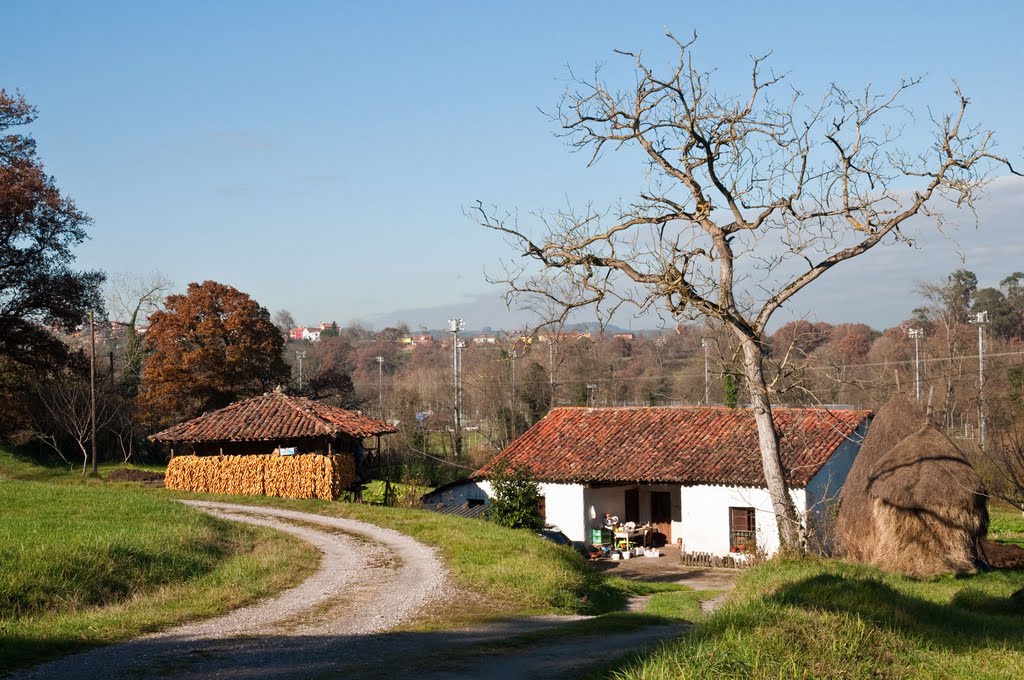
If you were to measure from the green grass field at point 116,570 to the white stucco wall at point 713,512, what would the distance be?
14.0 m

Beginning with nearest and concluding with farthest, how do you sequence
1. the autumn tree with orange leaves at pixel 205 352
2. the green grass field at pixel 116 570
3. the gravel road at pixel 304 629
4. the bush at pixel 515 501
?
1. the gravel road at pixel 304 629
2. the green grass field at pixel 116 570
3. the bush at pixel 515 501
4. the autumn tree with orange leaves at pixel 205 352

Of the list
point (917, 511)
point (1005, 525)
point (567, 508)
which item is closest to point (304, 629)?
point (917, 511)

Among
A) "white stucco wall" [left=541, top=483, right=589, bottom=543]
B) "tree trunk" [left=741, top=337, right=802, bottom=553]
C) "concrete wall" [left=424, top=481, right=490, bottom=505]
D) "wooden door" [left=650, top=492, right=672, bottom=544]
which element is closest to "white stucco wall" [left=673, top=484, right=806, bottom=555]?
"wooden door" [left=650, top=492, right=672, bottom=544]

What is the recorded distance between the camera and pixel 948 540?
70.8 feet

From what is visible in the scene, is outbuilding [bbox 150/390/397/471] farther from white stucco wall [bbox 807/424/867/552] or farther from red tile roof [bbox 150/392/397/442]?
white stucco wall [bbox 807/424/867/552]

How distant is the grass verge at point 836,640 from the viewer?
8117 mm

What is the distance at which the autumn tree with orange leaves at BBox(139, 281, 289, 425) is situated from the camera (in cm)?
4731

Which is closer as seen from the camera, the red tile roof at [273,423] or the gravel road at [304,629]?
the gravel road at [304,629]

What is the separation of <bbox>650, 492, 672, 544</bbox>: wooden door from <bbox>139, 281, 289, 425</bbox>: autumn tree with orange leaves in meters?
24.0

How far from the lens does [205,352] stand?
47500 mm

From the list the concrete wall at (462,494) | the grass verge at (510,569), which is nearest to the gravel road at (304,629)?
the grass verge at (510,569)

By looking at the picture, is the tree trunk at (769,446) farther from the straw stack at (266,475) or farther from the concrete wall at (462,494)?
the straw stack at (266,475)

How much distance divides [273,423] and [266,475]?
6.31 ft

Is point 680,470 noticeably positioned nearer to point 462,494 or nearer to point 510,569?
point 462,494
